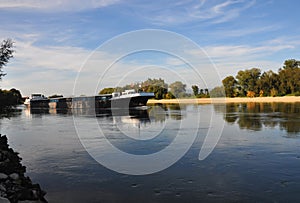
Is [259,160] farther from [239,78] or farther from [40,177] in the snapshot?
[239,78]

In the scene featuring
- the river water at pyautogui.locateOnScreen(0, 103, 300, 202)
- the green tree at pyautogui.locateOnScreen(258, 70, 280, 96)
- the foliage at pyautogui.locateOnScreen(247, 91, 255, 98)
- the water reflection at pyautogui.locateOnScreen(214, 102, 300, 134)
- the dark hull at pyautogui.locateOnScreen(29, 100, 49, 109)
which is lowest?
the river water at pyautogui.locateOnScreen(0, 103, 300, 202)

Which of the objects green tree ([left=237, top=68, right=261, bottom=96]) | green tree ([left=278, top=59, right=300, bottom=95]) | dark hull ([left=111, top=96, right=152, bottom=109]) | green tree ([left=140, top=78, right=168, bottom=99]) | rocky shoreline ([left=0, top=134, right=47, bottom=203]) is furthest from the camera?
green tree ([left=237, top=68, right=261, bottom=96])

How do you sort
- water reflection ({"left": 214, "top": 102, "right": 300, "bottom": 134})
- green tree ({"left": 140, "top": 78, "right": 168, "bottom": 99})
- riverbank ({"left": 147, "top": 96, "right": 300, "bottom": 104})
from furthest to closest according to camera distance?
riverbank ({"left": 147, "top": 96, "right": 300, "bottom": 104}) → green tree ({"left": 140, "top": 78, "right": 168, "bottom": 99}) → water reflection ({"left": 214, "top": 102, "right": 300, "bottom": 134})

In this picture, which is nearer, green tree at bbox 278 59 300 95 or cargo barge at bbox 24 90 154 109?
cargo barge at bbox 24 90 154 109

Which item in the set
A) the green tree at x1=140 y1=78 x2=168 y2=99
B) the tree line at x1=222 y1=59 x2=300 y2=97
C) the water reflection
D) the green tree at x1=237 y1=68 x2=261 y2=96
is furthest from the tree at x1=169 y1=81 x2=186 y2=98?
the green tree at x1=237 y1=68 x2=261 y2=96

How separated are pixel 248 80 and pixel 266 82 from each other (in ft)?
25.3

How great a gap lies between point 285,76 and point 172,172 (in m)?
93.1

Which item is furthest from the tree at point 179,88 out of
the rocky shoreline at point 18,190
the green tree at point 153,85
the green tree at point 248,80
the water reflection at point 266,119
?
the green tree at point 248,80

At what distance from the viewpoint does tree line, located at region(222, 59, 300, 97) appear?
302 ft

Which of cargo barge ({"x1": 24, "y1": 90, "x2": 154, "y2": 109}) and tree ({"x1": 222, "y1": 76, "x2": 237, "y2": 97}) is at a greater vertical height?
tree ({"x1": 222, "y1": 76, "x2": 237, "y2": 97})

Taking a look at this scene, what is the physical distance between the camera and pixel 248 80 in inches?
4210

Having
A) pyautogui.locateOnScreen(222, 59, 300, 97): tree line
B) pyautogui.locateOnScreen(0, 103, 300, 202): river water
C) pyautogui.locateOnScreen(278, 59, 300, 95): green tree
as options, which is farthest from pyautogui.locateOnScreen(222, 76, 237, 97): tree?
pyautogui.locateOnScreen(0, 103, 300, 202): river water

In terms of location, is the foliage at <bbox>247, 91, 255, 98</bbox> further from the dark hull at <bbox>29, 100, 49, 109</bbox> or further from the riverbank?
the dark hull at <bbox>29, 100, 49, 109</bbox>

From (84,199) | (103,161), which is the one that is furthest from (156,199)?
(103,161)
